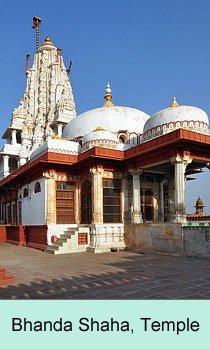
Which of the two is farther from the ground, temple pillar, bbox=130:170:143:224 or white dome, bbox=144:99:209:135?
white dome, bbox=144:99:209:135

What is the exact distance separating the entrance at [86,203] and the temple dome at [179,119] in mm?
4492

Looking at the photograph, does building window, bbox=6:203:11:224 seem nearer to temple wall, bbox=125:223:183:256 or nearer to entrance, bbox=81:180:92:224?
entrance, bbox=81:180:92:224

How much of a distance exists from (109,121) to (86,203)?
22.1 feet

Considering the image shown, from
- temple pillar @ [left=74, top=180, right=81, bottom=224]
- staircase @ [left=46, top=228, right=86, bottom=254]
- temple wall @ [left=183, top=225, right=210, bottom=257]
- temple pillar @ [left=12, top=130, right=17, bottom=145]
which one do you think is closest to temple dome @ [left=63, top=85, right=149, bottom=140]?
temple pillar @ [left=74, top=180, right=81, bottom=224]

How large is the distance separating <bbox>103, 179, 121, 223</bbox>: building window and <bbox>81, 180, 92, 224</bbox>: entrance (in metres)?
1.05

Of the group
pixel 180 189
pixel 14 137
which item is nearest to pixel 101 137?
pixel 180 189

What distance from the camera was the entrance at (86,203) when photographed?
1741cm

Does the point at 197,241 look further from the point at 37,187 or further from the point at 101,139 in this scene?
the point at 37,187

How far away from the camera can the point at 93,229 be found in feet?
52.5

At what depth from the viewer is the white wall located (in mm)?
17578

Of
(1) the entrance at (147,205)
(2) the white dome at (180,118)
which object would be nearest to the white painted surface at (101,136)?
(2) the white dome at (180,118)

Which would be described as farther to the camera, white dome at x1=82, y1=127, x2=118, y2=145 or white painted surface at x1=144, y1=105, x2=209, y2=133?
white dome at x1=82, y1=127, x2=118, y2=145

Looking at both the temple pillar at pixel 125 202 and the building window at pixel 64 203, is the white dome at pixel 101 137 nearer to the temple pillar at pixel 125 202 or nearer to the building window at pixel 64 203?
the temple pillar at pixel 125 202

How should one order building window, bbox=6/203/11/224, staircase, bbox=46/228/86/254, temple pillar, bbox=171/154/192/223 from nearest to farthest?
temple pillar, bbox=171/154/192/223, staircase, bbox=46/228/86/254, building window, bbox=6/203/11/224
